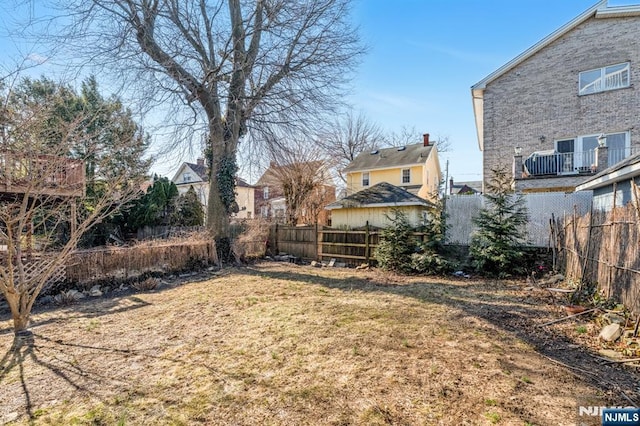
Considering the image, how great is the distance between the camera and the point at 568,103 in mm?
13602

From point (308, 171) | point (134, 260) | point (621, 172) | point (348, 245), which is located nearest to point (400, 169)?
point (308, 171)

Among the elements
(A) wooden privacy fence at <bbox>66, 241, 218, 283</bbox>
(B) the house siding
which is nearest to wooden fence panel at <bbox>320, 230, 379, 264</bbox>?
(A) wooden privacy fence at <bbox>66, 241, 218, 283</bbox>

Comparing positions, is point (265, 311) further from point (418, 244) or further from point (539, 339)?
point (418, 244)

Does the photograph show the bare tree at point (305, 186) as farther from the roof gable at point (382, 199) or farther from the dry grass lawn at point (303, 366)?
the dry grass lawn at point (303, 366)

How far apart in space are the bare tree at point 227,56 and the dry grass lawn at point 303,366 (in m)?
7.24

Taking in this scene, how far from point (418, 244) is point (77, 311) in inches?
351

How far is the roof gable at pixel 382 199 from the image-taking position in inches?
468

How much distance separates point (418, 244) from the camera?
33.3 feet

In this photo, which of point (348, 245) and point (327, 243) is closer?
point (348, 245)

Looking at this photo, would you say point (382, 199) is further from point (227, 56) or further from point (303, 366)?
point (303, 366)

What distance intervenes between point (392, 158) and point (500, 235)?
52.4 ft

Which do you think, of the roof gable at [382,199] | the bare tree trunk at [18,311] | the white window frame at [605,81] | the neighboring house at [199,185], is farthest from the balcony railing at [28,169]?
the neighboring house at [199,185]

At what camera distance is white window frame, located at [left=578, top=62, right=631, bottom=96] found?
1260 centimetres

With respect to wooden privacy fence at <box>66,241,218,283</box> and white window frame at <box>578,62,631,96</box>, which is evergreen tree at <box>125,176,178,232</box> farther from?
white window frame at <box>578,62,631,96</box>
